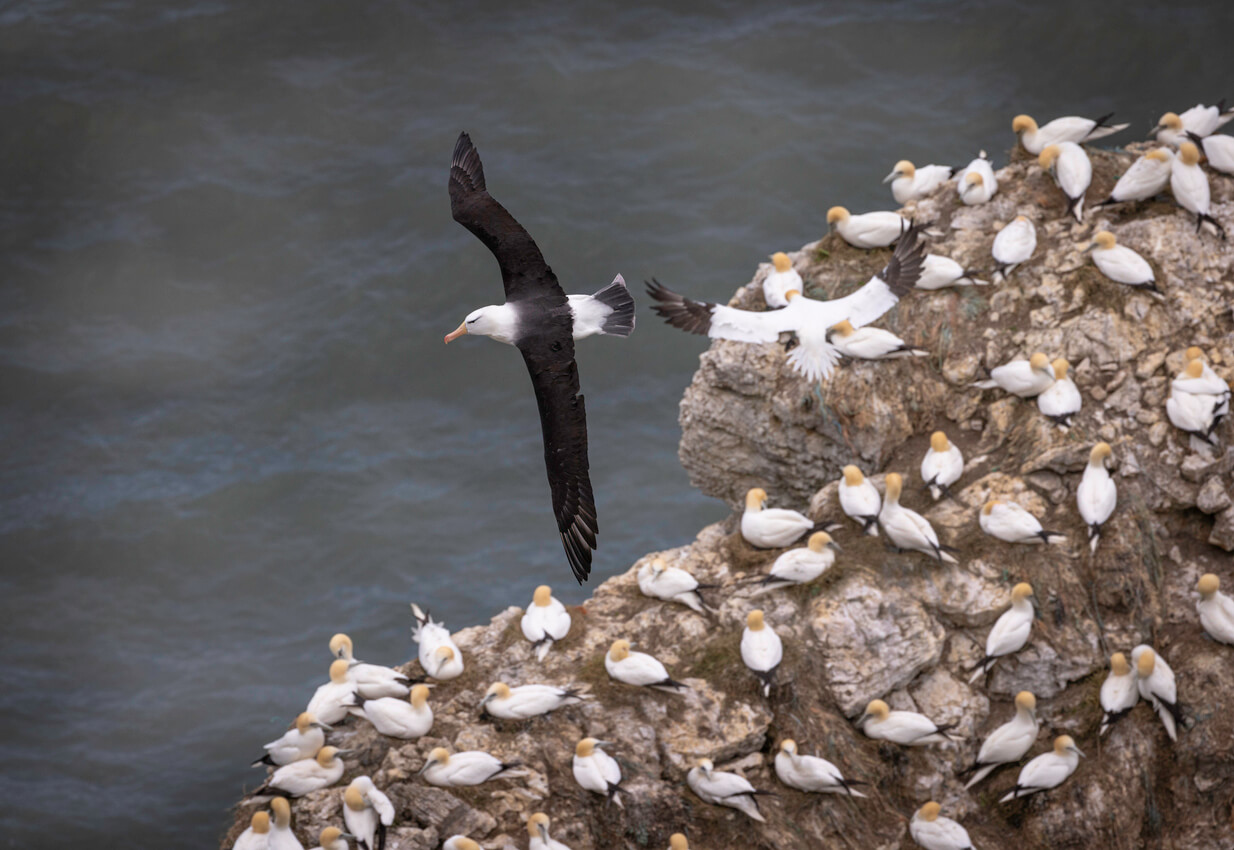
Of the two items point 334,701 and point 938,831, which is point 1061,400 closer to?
point 938,831

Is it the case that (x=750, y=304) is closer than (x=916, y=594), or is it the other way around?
(x=916, y=594)

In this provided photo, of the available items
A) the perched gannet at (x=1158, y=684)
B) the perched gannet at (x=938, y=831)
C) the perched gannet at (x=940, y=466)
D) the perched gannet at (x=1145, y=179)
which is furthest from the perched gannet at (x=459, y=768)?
the perched gannet at (x=1145, y=179)

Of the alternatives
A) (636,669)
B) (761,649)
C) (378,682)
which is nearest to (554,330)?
(636,669)

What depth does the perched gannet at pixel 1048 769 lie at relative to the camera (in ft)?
41.0

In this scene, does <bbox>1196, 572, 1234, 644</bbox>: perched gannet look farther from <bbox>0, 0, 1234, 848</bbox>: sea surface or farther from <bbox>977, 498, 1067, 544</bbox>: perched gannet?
<bbox>0, 0, 1234, 848</bbox>: sea surface

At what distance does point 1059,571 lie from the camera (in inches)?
521

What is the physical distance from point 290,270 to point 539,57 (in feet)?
18.7

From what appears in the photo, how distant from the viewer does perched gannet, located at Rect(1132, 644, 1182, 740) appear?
12.6 meters

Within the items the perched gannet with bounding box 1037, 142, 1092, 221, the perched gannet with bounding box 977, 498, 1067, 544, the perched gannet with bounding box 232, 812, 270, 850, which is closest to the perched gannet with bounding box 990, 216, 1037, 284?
the perched gannet with bounding box 1037, 142, 1092, 221

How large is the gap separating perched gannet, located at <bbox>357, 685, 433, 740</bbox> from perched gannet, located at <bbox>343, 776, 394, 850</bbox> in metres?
0.60

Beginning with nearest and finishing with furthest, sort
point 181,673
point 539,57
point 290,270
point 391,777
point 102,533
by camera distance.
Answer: point 391,777
point 181,673
point 102,533
point 290,270
point 539,57

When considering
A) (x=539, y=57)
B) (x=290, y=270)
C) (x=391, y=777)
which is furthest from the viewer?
(x=539, y=57)

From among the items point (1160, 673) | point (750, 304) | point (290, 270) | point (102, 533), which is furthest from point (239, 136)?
point (1160, 673)

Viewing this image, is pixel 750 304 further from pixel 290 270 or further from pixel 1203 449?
pixel 290 270
